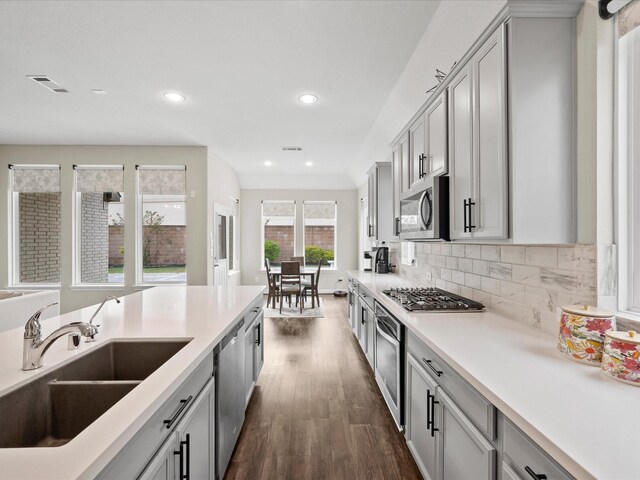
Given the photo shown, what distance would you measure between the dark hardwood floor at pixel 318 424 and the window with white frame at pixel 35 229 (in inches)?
166

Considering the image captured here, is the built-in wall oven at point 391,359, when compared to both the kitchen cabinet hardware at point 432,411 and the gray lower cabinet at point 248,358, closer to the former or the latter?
the kitchen cabinet hardware at point 432,411

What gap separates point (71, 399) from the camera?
Answer: 1150 millimetres

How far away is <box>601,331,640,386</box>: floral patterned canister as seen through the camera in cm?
99

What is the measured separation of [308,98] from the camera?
3447mm

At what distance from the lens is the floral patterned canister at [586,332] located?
115 cm

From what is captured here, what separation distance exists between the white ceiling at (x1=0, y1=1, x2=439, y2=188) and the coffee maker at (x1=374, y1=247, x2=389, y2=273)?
1707 mm

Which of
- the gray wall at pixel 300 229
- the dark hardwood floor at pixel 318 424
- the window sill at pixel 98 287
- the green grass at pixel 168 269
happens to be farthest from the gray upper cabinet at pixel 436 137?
the gray wall at pixel 300 229

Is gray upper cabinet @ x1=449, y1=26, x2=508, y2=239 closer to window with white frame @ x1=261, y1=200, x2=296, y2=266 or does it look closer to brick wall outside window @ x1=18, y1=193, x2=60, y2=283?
brick wall outside window @ x1=18, y1=193, x2=60, y2=283

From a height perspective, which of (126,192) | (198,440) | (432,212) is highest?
(126,192)

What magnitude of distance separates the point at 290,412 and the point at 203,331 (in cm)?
132

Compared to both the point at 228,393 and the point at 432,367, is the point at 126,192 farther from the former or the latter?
the point at 432,367

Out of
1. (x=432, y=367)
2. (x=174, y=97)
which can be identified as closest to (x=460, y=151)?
(x=432, y=367)

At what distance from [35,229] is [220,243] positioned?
2.95m

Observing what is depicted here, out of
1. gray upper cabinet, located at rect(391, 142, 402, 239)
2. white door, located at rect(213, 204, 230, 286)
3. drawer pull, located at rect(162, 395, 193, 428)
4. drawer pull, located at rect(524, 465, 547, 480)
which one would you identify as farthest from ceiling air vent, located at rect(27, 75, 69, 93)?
drawer pull, located at rect(524, 465, 547, 480)
